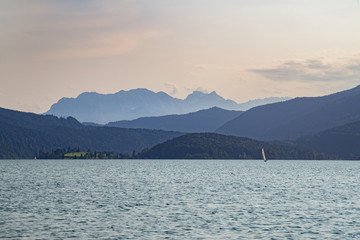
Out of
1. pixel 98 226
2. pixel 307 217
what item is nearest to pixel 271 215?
pixel 307 217

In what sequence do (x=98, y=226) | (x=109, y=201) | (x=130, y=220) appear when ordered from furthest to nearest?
(x=109, y=201)
(x=130, y=220)
(x=98, y=226)

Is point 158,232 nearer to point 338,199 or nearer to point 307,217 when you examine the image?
point 307,217

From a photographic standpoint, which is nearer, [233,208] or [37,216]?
[37,216]

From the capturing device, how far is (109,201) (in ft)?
349

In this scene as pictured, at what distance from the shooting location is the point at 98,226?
236ft

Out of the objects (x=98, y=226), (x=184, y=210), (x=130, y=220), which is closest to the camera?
(x=98, y=226)

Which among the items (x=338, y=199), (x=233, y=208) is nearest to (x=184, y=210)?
(x=233, y=208)

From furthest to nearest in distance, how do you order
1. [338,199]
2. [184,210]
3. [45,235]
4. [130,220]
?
[338,199] → [184,210] → [130,220] → [45,235]

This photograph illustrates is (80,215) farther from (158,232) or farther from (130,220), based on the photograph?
(158,232)

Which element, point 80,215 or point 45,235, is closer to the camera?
point 45,235

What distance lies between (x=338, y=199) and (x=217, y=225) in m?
52.5

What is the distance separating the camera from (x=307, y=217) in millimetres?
83312

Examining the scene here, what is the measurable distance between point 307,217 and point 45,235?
43076 mm

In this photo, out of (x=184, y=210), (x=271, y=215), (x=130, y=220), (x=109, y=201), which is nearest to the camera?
(x=130, y=220)
